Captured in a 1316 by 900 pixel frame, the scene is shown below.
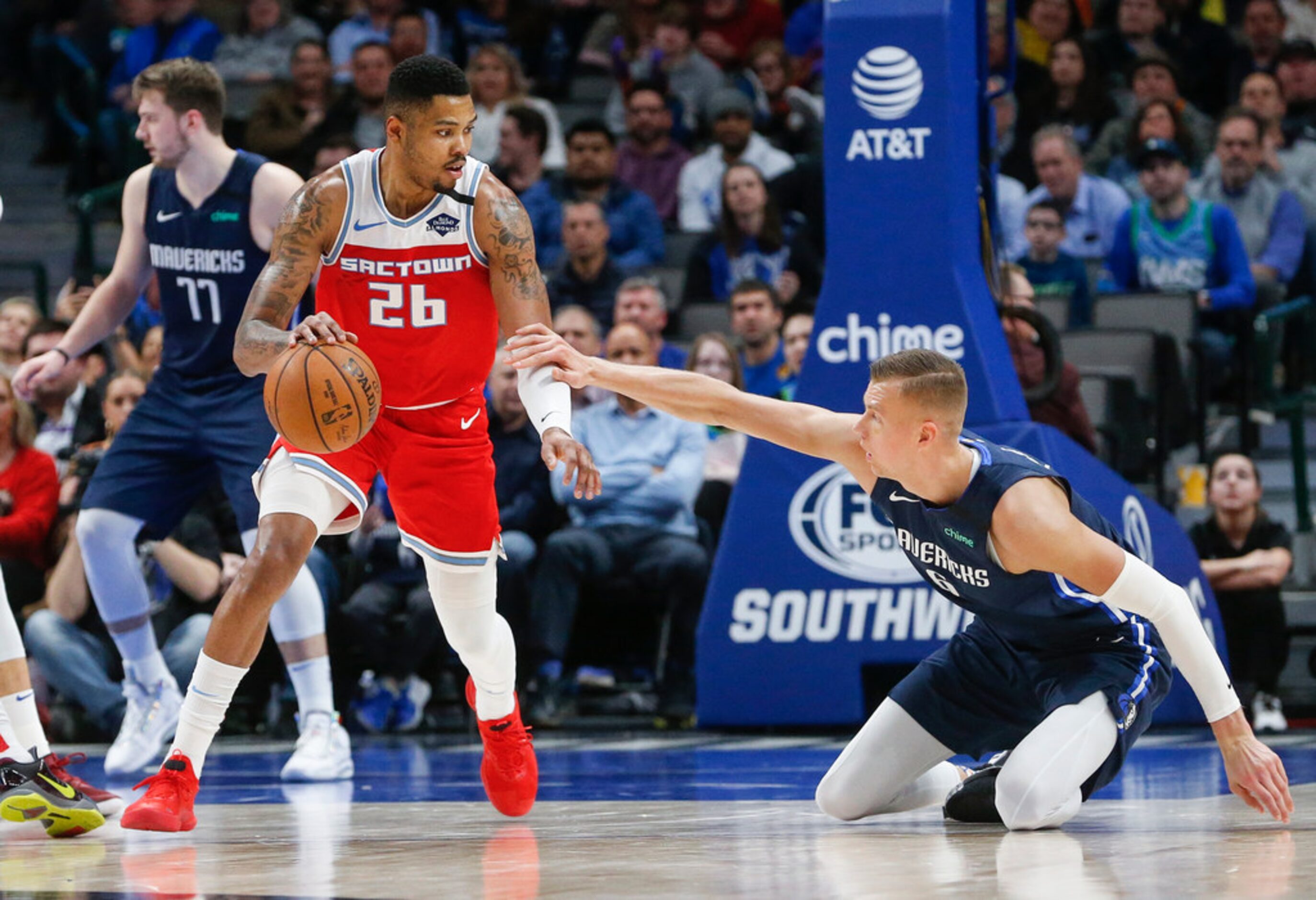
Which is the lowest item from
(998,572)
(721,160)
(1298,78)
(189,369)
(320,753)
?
(320,753)

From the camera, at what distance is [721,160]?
11.2 metres

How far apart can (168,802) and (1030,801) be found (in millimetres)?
2178

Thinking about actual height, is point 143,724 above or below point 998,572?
below

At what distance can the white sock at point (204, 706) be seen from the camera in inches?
187

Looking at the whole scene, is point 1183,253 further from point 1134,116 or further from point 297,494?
point 297,494

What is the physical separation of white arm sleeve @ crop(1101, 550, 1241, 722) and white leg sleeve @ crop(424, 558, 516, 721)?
72.1 inches

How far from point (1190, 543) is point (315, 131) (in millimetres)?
6689

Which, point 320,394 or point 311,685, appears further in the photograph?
point 311,685

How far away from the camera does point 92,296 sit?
21.5 ft

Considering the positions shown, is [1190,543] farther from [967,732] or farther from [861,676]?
[967,732]

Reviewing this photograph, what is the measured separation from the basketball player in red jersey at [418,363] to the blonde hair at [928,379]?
88cm

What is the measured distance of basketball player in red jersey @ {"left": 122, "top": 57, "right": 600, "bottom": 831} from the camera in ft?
16.0

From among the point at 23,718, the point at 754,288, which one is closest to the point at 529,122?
the point at 754,288

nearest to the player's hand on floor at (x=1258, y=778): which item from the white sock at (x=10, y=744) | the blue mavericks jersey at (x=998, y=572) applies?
the blue mavericks jersey at (x=998, y=572)
